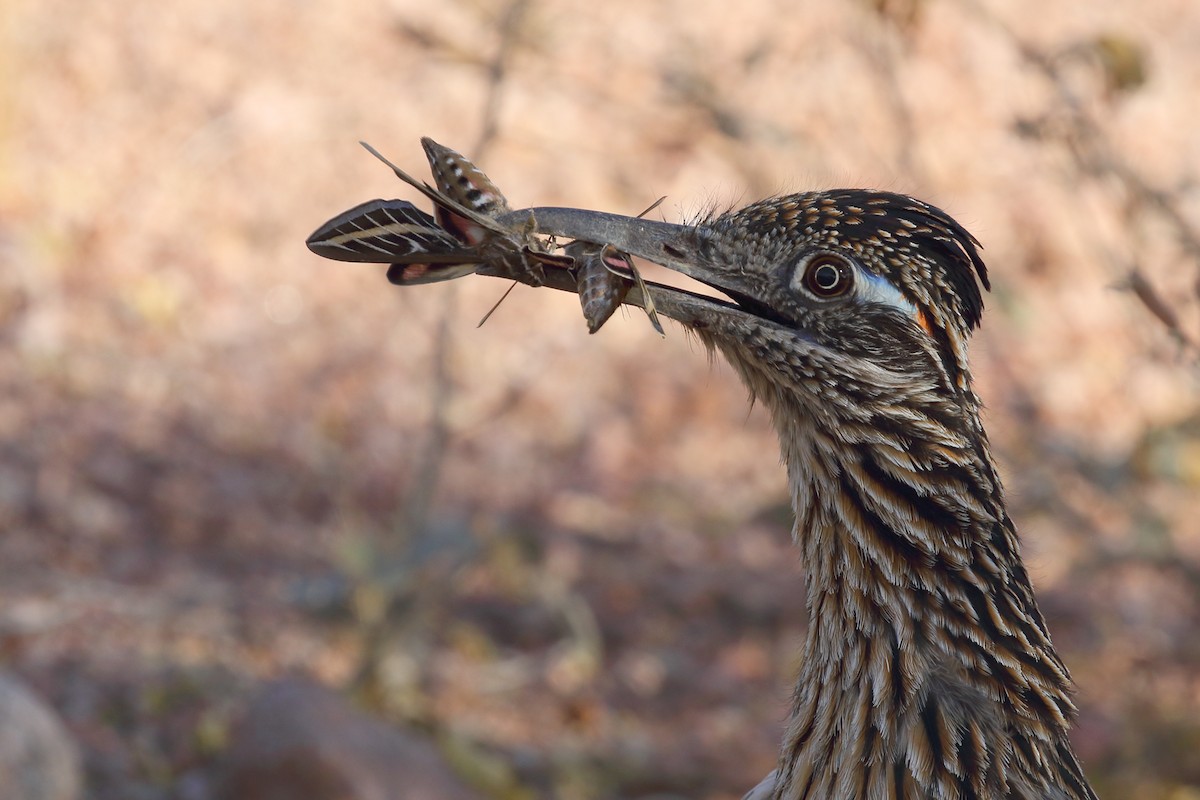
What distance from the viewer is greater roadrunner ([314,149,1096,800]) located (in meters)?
3.29

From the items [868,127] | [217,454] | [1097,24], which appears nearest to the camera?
[217,454]

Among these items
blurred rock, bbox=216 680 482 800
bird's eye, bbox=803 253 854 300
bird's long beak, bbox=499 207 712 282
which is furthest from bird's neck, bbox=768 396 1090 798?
blurred rock, bbox=216 680 482 800

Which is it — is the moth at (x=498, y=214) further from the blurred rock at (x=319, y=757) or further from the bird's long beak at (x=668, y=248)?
the blurred rock at (x=319, y=757)

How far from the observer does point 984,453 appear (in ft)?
11.2

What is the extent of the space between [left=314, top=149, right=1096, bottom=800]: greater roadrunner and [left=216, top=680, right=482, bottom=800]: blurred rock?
244cm

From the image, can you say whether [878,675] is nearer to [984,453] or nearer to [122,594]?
[984,453]

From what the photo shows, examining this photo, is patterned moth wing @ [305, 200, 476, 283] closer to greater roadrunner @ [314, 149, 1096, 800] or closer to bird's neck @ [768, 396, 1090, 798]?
greater roadrunner @ [314, 149, 1096, 800]

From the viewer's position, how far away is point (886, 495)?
335 cm

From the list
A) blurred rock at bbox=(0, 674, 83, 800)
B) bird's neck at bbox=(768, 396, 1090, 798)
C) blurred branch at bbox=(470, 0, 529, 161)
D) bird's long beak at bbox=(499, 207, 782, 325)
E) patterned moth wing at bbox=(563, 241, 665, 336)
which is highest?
blurred branch at bbox=(470, 0, 529, 161)

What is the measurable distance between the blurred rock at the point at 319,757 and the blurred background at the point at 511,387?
69mm

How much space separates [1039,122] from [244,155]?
20.6 ft

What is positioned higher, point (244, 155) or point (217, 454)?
point (244, 155)

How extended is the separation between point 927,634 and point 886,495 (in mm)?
321

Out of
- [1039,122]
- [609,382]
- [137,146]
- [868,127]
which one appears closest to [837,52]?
[868,127]
